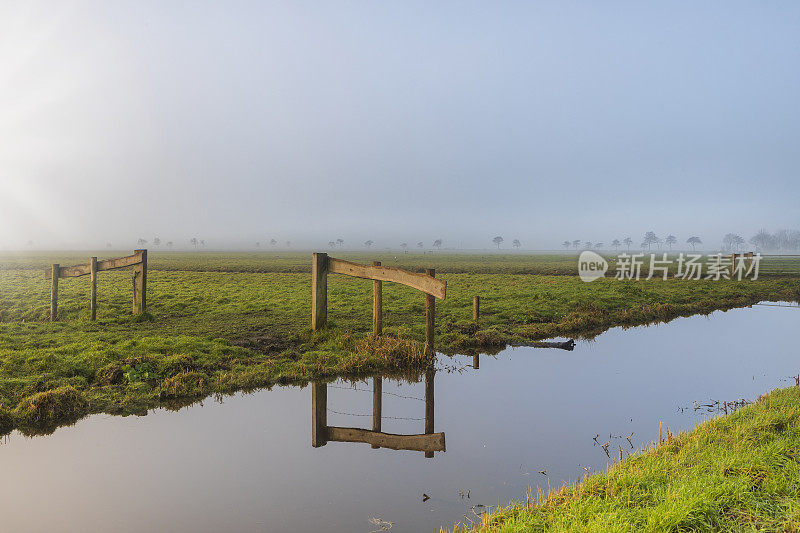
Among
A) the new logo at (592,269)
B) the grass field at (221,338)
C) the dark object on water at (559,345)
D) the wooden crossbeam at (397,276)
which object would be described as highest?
the wooden crossbeam at (397,276)

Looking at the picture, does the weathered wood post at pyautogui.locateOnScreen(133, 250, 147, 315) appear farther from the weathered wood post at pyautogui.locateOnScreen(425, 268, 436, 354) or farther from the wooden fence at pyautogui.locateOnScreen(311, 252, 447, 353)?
the weathered wood post at pyautogui.locateOnScreen(425, 268, 436, 354)

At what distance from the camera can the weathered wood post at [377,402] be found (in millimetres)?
9062

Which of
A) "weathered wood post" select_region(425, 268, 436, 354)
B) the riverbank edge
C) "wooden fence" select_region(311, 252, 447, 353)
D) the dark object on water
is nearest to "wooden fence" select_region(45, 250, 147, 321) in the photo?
the riverbank edge

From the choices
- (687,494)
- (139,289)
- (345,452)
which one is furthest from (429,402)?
(139,289)

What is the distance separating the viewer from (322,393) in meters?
10.8

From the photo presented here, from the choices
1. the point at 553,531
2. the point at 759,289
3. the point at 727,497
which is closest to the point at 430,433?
the point at 553,531

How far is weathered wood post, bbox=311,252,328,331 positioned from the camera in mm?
14469

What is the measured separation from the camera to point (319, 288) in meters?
14.7

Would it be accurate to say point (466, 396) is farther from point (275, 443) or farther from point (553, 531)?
point (553, 531)

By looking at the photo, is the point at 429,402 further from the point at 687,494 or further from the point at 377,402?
the point at 687,494

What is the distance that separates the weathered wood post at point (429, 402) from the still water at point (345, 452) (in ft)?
0.12

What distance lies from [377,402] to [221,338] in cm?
624

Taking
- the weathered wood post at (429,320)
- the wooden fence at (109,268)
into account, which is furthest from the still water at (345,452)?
the wooden fence at (109,268)

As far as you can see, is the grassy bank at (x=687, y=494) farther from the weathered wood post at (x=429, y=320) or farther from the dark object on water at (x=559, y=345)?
the dark object on water at (x=559, y=345)
